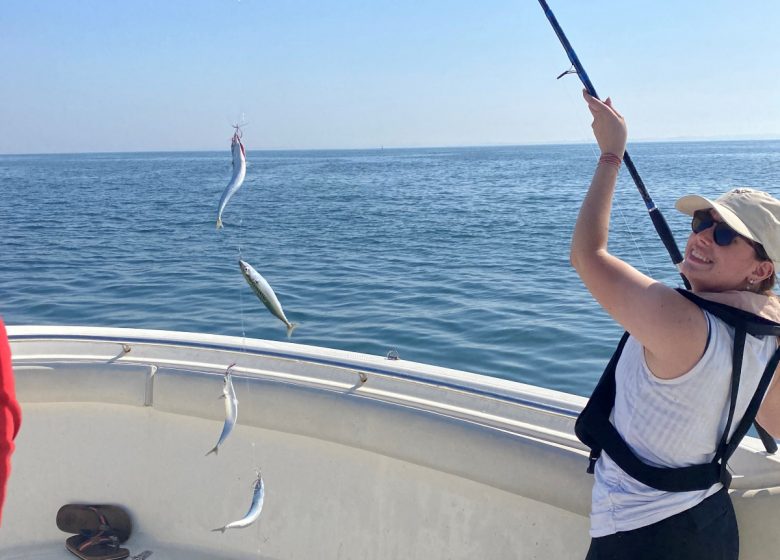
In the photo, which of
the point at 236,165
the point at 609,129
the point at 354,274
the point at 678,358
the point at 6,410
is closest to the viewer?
the point at 6,410

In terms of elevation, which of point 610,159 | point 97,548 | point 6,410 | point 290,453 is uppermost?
point 610,159

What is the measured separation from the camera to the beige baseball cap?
5.31ft

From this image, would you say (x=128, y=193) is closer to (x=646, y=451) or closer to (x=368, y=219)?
(x=368, y=219)

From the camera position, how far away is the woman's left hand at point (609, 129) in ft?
5.82

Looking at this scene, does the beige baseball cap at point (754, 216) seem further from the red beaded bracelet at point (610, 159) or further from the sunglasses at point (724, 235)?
the red beaded bracelet at point (610, 159)

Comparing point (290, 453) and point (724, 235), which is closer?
point (724, 235)

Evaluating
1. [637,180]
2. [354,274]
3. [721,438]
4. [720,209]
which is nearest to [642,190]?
[637,180]

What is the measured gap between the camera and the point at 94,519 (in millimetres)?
3268

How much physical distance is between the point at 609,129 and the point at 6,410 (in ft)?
4.72

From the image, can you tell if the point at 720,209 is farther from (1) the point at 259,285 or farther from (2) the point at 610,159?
(1) the point at 259,285

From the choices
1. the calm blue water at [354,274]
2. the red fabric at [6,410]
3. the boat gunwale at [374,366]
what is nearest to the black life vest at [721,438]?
the boat gunwale at [374,366]

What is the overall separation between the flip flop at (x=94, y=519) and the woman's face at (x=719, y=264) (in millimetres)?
2703

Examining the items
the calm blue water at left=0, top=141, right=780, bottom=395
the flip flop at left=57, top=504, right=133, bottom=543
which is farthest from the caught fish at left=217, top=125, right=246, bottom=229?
the calm blue water at left=0, top=141, right=780, bottom=395

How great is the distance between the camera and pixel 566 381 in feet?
21.4
